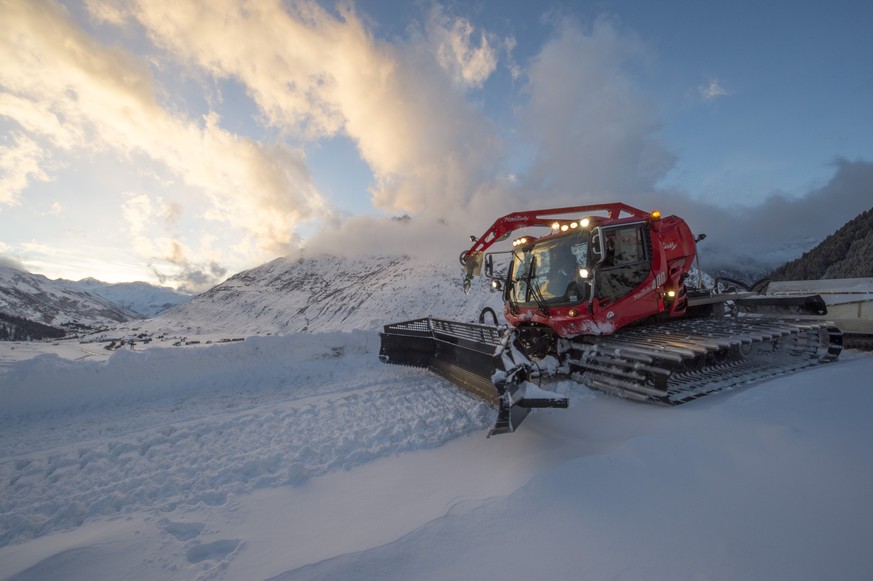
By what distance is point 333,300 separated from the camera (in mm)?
128000

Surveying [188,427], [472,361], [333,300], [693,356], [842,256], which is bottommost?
[188,427]

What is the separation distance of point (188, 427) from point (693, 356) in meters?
6.74

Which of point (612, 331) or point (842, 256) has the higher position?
point (842, 256)

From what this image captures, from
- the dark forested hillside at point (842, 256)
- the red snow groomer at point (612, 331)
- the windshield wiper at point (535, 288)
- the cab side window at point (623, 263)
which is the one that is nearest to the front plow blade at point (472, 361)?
the red snow groomer at point (612, 331)

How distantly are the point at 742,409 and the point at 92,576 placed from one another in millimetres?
5869

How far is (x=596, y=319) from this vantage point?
6.31 m

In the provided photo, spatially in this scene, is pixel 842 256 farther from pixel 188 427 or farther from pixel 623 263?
pixel 188 427

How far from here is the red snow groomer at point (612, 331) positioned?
17.1 feet

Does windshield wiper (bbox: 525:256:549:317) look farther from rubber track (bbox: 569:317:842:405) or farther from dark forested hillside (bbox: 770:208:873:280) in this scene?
dark forested hillside (bbox: 770:208:873:280)

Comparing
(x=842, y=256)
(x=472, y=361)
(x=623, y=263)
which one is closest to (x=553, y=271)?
(x=623, y=263)

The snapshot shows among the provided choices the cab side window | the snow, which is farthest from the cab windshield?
the snow

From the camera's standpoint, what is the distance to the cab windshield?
6574 mm

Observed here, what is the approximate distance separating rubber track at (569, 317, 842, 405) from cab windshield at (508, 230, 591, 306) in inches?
36.5

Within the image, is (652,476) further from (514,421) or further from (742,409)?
(742,409)
